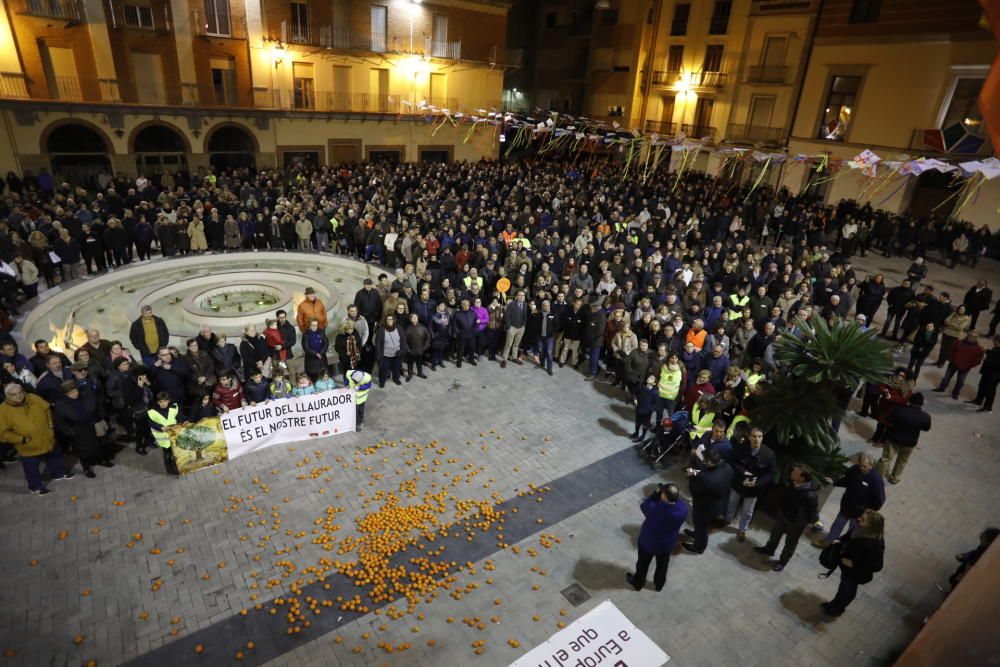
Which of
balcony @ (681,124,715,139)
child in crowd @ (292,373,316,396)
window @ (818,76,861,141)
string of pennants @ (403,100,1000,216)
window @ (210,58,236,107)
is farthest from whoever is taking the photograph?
balcony @ (681,124,715,139)

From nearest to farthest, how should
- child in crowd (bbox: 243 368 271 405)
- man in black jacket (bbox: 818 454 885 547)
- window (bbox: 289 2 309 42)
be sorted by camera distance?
man in black jacket (bbox: 818 454 885 547)
child in crowd (bbox: 243 368 271 405)
window (bbox: 289 2 309 42)

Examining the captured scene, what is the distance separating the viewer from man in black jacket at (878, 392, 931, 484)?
8664 millimetres

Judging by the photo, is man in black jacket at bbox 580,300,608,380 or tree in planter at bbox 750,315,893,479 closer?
tree in planter at bbox 750,315,893,479

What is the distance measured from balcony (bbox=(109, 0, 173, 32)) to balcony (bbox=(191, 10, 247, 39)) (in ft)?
3.74

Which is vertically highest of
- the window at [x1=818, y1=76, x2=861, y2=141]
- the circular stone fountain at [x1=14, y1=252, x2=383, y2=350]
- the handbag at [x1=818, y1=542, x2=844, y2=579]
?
the window at [x1=818, y1=76, x2=861, y2=141]

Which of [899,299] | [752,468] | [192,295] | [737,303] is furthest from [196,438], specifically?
[899,299]

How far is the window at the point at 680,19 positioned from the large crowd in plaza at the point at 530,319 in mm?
20455

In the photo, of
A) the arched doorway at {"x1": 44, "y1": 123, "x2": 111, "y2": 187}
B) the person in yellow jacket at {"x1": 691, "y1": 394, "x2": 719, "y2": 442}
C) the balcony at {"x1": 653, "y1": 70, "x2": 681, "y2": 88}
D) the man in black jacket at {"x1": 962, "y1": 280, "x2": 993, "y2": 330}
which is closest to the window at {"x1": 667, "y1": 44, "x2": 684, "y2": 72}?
the balcony at {"x1": 653, "y1": 70, "x2": 681, "y2": 88}

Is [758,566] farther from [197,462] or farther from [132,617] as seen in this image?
[197,462]

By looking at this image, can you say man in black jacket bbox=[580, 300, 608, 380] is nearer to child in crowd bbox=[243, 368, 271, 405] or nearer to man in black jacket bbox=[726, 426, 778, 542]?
man in black jacket bbox=[726, 426, 778, 542]

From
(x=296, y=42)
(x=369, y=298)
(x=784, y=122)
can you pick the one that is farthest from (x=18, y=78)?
(x=784, y=122)

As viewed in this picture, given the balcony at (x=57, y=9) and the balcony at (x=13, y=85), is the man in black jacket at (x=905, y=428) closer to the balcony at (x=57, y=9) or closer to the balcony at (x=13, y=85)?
the balcony at (x=13, y=85)

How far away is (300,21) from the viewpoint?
30.0 meters

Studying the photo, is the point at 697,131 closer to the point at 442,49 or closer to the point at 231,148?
the point at 442,49
